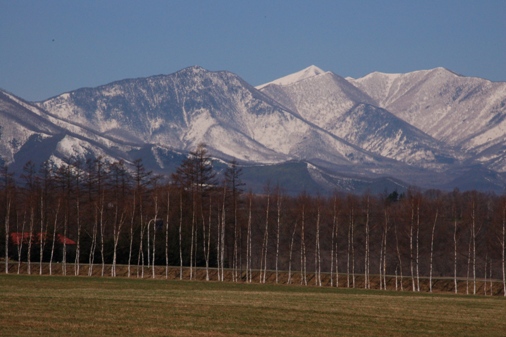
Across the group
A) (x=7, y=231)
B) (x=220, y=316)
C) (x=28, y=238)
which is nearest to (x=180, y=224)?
(x=7, y=231)

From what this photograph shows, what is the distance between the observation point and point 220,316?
45906 millimetres

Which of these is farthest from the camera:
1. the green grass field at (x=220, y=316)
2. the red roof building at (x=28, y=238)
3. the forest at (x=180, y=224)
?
the red roof building at (x=28, y=238)

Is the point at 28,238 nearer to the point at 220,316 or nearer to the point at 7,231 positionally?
the point at 7,231

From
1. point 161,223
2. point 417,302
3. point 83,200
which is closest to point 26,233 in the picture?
point 83,200

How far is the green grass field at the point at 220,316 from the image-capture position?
40375mm

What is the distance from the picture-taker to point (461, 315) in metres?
52.5

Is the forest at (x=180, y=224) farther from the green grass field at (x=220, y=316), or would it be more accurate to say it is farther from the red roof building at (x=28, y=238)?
the green grass field at (x=220, y=316)

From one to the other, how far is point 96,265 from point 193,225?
13.9 meters

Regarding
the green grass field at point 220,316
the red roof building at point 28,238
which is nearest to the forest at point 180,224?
the red roof building at point 28,238

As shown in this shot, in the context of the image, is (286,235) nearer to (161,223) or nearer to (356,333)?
(161,223)

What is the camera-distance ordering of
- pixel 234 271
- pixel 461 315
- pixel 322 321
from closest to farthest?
pixel 322 321
pixel 461 315
pixel 234 271

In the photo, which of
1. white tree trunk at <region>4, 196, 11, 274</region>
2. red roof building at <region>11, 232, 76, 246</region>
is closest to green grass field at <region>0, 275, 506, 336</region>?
white tree trunk at <region>4, 196, 11, 274</region>

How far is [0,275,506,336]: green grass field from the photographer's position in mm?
40375

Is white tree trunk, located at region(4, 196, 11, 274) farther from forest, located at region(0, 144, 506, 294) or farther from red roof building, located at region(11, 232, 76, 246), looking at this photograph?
red roof building, located at region(11, 232, 76, 246)
